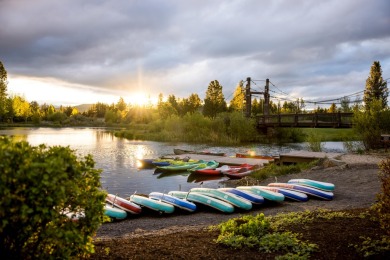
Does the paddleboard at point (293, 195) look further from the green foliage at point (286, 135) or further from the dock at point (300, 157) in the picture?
the green foliage at point (286, 135)

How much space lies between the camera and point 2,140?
10.9ft

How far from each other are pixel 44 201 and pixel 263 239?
331 cm

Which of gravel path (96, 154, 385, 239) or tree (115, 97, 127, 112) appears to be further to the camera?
tree (115, 97, 127, 112)

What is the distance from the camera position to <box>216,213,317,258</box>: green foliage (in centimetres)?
475

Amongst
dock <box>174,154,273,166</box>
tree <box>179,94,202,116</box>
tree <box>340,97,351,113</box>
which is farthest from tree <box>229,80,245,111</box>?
dock <box>174,154,273,166</box>

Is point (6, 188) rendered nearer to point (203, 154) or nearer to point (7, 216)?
point (7, 216)

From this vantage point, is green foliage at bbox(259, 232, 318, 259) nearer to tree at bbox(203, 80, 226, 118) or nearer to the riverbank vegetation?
the riverbank vegetation

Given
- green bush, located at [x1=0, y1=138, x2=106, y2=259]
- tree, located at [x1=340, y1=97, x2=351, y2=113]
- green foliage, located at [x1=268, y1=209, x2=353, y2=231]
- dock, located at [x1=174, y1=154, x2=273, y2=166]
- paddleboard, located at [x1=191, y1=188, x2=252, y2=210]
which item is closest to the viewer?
green bush, located at [x1=0, y1=138, x2=106, y2=259]

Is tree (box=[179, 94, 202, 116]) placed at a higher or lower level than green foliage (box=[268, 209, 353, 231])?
higher

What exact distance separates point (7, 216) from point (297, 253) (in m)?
3.51

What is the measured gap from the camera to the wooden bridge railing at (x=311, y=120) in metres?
32.8

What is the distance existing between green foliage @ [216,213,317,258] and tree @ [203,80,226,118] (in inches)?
2360

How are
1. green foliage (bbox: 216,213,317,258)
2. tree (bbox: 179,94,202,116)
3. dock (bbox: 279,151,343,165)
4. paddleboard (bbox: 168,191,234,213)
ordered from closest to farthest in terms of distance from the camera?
green foliage (bbox: 216,213,317,258) → paddleboard (bbox: 168,191,234,213) → dock (bbox: 279,151,343,165) → tree (bbox: 179,94,202,116)

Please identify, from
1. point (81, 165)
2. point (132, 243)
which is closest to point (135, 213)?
point (132, 243)
